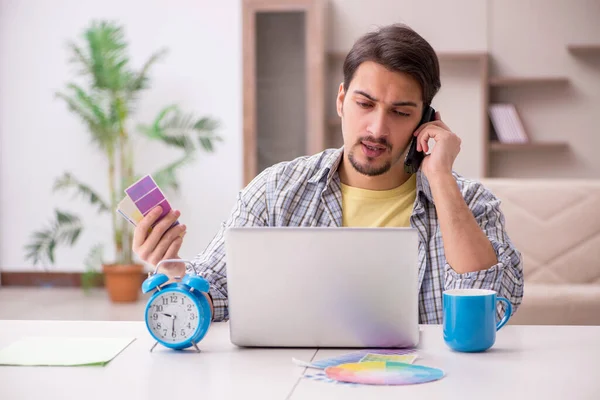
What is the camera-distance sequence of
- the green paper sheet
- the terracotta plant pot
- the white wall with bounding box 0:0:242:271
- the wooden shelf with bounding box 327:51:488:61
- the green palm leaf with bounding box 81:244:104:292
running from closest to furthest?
the green paper sheet, the wooden shelf with bounding box 327:51:488:61, the terracotta plant pot, the green palm leaf with bounding box 81:244:104:292, the white wall with bounding box 0:0:242:271

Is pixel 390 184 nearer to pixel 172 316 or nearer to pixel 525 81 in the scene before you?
pixel 172 316

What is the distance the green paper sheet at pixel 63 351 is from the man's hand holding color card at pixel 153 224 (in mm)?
166

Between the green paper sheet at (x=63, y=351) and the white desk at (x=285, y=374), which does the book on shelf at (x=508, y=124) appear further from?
the green paper sheet at (x=63, y=351)

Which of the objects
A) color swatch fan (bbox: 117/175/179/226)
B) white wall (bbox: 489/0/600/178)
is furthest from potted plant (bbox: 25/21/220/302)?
color swatch fan (bbox: 117/175/179/226)

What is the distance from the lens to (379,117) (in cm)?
182

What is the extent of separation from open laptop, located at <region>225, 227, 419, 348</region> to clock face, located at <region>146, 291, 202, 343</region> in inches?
3.1

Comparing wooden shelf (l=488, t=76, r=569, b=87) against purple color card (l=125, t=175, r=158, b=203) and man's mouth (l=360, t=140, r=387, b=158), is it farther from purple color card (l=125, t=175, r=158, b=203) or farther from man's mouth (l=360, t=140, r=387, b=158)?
purple color card (l=125, t=175, r=158, b=203)

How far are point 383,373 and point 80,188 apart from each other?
4540 mm

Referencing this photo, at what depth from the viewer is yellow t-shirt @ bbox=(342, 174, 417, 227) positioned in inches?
75.2

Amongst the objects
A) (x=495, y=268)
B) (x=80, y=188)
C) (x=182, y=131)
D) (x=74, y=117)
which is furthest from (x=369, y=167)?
(x=74, y=117)

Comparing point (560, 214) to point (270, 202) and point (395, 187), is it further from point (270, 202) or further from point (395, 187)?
point (270, 202)

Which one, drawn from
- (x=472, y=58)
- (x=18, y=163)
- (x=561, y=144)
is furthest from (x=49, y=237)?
(x=561, y=144)

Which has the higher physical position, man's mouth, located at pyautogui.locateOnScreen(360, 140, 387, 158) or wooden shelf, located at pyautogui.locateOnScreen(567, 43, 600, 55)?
wooden shelf, located at pyautogui.locateOnScreen(567, 43, 600, 55)

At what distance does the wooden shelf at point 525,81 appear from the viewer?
5.04 m
